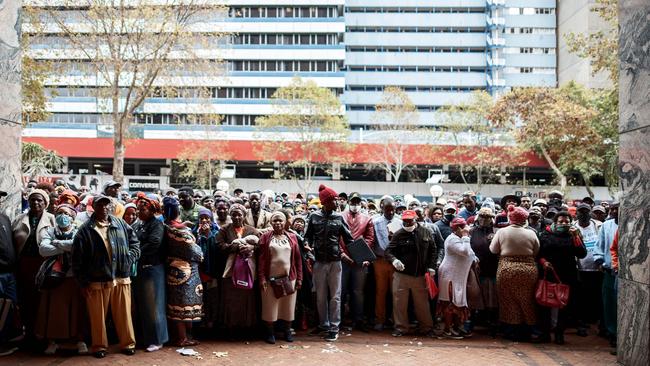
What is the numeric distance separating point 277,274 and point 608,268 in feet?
15.5

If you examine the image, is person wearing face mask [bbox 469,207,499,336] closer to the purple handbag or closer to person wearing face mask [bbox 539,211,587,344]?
person wearing face mask [bbox 539,211,587,344]

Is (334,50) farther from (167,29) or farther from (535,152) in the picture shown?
(167,29)

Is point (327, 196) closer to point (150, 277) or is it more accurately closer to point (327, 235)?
point (327, 235)

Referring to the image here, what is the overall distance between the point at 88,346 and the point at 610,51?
62.3ft

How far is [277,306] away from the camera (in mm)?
7852

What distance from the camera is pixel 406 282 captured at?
27.9ft

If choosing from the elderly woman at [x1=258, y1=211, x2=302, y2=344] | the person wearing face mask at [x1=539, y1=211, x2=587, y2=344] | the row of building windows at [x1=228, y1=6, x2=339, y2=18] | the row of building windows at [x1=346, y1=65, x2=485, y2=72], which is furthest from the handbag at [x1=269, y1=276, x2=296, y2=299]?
the row of building windows at [x1=346, y1=65, x2=485, y2=72]

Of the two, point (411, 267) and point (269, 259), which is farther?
point (411, 267)

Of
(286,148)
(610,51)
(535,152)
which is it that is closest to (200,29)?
(610,51)

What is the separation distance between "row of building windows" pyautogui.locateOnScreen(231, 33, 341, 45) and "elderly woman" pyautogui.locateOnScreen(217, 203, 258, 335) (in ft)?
170

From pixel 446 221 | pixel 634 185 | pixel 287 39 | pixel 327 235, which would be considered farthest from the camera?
pixel 287 39

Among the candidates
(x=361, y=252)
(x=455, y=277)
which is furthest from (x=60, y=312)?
(x=455, y=277)

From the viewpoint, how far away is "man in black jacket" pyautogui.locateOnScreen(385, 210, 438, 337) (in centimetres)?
841

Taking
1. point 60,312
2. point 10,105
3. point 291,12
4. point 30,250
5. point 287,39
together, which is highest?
point 291,12
